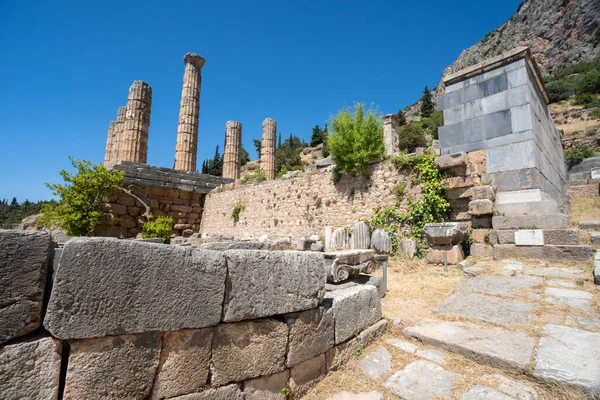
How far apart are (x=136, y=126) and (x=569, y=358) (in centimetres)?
1558

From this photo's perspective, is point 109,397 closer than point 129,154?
Yes

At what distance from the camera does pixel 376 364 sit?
8.04ft

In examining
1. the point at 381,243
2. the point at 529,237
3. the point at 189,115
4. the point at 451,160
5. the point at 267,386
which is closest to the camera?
the point at 267,386

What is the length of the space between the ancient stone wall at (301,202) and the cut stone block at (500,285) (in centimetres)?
364

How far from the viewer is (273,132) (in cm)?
1678

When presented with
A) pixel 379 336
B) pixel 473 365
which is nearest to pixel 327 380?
pixel 379 336

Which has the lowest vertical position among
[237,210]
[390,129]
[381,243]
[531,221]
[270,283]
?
[270,283]

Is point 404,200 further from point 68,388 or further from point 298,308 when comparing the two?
point 68,388

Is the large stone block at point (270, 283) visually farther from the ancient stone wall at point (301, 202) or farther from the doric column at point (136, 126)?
the doric column at point (136, 126)

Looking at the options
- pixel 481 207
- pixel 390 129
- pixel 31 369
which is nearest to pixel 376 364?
pixel 31 369

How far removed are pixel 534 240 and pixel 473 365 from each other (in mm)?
4260

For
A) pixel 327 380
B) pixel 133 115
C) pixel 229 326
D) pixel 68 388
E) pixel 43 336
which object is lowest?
pixel 327 380

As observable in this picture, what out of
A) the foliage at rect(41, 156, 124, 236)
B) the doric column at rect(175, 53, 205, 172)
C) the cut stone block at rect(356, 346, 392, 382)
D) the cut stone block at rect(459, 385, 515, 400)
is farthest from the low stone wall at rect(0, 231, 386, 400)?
the doric column at rect(175, 53, 205, 172)

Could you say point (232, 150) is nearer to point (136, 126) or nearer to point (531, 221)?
point (136, 126)
